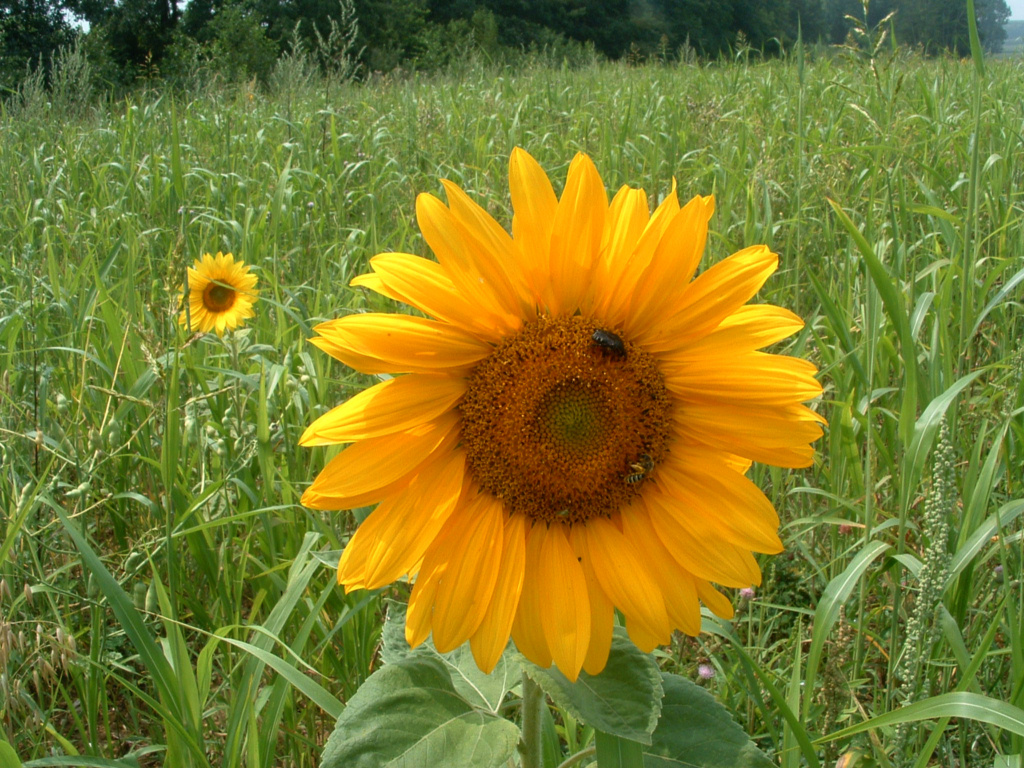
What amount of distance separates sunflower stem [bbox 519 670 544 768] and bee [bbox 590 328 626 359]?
44 cm

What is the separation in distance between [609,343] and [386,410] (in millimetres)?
290

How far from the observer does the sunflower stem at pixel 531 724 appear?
106cm

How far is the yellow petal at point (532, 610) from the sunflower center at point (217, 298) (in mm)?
2351

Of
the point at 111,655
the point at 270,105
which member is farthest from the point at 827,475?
the point at 270,105

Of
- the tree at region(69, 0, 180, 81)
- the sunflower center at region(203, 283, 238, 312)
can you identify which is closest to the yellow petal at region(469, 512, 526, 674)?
the sunflower center at region(203, 283, 238, 312)

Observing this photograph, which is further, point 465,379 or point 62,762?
point 62,762

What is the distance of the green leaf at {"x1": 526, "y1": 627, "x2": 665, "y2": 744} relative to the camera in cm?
88

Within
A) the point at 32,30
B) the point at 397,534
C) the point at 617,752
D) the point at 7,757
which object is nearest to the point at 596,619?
the point at 617,752

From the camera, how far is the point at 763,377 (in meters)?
0.95

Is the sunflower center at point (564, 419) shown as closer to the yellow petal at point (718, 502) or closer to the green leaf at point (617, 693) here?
the yellow petal at point (718, 502)

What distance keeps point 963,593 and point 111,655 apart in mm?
1638

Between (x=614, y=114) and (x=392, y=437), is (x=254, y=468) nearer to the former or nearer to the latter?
(x=392, y=437)

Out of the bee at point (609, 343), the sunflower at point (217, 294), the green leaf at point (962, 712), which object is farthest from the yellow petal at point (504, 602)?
the sunflower at point (217, 294)

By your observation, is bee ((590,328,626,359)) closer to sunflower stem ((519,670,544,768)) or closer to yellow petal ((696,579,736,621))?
yellow petal ((696,579,736,621))
